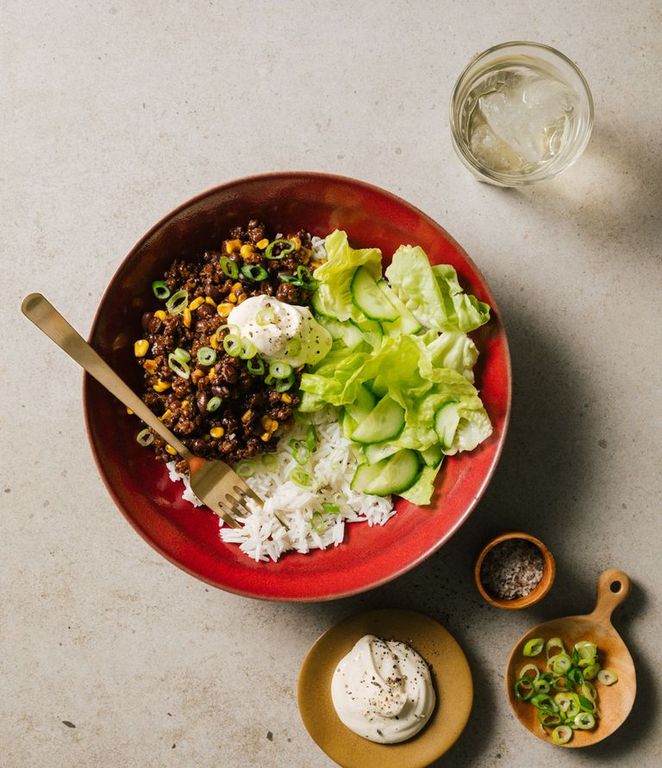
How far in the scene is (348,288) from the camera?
9.50 feet

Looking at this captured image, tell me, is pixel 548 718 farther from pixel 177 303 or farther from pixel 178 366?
pixel 177 303

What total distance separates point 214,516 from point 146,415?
1.75ft

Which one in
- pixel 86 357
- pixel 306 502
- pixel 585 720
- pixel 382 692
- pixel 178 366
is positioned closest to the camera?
pixel 86 357

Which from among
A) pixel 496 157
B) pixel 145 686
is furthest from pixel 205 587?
pixel 496 157

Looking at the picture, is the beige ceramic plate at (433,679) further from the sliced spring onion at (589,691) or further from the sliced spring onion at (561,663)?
the sliced spring onion at (589,691)

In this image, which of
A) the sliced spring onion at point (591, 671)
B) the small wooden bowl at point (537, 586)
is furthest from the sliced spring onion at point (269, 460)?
the sliced spring onion at point (591, 671)

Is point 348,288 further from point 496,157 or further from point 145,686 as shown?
point 145,686

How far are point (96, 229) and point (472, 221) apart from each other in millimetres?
1661

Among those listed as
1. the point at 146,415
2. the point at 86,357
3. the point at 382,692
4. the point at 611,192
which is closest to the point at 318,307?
the point at 146,415

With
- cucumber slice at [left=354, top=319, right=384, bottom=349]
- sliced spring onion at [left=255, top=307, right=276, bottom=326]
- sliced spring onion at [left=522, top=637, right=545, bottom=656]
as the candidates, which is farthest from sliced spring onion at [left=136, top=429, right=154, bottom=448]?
sliced spring onion at [left=522, top=637, right=545, bottom=656]

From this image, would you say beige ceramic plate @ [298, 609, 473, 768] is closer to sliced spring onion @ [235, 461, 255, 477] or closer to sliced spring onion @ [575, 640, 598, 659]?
sliced spring onion @ [575, 640, 598, 659]

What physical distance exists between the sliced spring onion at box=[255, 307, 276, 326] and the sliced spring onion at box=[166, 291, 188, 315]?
327mm

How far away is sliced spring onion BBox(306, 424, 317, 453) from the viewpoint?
9.63ft

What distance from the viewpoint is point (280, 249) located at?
2895 mm
